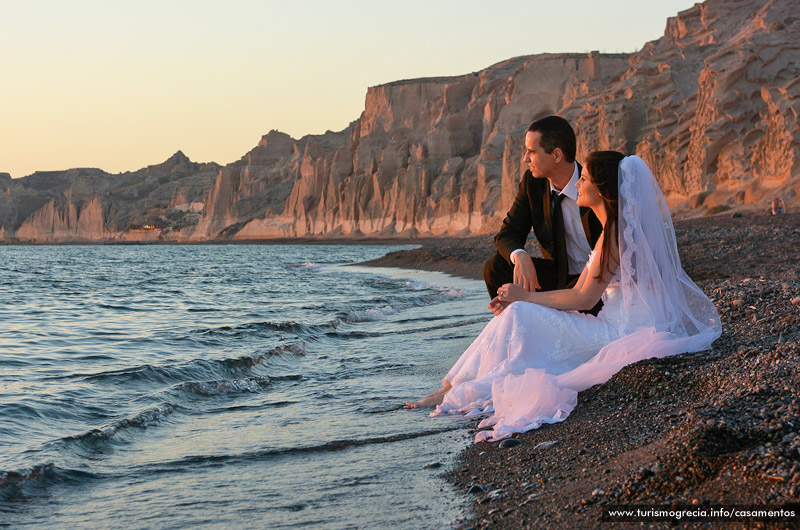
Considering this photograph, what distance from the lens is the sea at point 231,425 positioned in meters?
3.66

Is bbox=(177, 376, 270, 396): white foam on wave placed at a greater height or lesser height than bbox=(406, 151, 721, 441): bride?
lesser

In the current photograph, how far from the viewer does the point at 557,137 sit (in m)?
4.71

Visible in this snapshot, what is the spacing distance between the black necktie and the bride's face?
399mm

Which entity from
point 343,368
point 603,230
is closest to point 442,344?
point 343,368

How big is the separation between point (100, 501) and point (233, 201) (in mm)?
126190

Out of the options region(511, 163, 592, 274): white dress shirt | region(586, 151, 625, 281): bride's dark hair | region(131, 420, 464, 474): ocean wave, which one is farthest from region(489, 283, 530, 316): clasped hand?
region(131, 420, 464, 474): ocean wave

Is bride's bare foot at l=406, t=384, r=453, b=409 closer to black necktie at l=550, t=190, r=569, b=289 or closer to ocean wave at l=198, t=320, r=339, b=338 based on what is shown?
black necktie at l=550, t=190, r=569, b=289

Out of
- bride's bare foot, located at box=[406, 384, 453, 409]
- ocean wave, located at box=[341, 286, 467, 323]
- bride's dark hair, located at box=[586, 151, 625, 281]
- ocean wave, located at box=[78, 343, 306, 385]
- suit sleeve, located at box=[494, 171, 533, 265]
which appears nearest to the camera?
bride's dark hair, located at box=[586, 151, 625, 281]

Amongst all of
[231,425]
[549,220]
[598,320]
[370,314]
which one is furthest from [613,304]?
[370,314]

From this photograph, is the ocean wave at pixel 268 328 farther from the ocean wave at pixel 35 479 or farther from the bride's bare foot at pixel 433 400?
the ocean wave at pixel 35 479

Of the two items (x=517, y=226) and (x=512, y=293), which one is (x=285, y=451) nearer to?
(x=512, y=293)

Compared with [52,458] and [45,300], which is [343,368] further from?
[45,300]

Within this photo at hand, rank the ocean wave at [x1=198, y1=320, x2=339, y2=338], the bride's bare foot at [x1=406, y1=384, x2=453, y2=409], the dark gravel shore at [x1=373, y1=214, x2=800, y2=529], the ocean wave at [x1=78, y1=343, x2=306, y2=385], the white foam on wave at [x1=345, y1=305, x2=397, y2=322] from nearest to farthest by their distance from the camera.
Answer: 1. the dark gravel shore at [x1=373, y1=214, x2=800, y2=529]
2. the bride's bare foot at [x1=406, y1=384, x2=453, y2=409]
3. the ocean wave at [x1=78, y1=343, x2=306, y2=385]
4. the ocean wave at [x1=198, y1=320, x2=339, y2=338]
5. the white foam on wave at [x1=345, y1=305, x2=397, y2=322]

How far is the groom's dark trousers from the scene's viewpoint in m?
4.87
